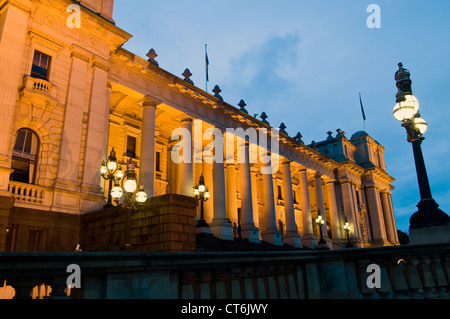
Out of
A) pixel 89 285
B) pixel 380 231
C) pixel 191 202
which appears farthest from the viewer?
pixel 380 231

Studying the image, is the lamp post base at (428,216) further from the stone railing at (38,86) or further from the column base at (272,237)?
the column base at (272,237)

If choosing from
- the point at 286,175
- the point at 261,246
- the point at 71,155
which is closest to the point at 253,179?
the point at 286,175

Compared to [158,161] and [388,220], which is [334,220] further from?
[158,161]

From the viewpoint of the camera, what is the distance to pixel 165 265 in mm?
4246

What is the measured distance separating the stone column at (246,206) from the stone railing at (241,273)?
75.7 feet

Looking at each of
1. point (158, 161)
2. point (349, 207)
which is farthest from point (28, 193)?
point (349, 207)

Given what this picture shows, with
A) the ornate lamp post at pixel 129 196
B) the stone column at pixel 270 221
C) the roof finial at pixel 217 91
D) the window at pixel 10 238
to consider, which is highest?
the roof finial at pixel 217 91

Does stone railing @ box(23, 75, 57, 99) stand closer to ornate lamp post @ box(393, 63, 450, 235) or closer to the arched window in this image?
the arched window

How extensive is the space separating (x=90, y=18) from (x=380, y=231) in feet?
158

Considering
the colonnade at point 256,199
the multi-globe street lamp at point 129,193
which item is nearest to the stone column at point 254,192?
the colonnade at point 256,199

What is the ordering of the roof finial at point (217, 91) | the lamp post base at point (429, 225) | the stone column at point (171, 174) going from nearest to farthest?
the lamp post base at point (429, 225), the roof finial at point (217, 91), the stone column at point (171, 174)

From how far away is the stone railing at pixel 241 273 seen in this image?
11.3 ft

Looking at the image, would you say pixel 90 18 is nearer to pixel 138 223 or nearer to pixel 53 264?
pixel 138 223

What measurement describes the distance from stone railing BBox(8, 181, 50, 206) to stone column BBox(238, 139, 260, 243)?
17.7 m
